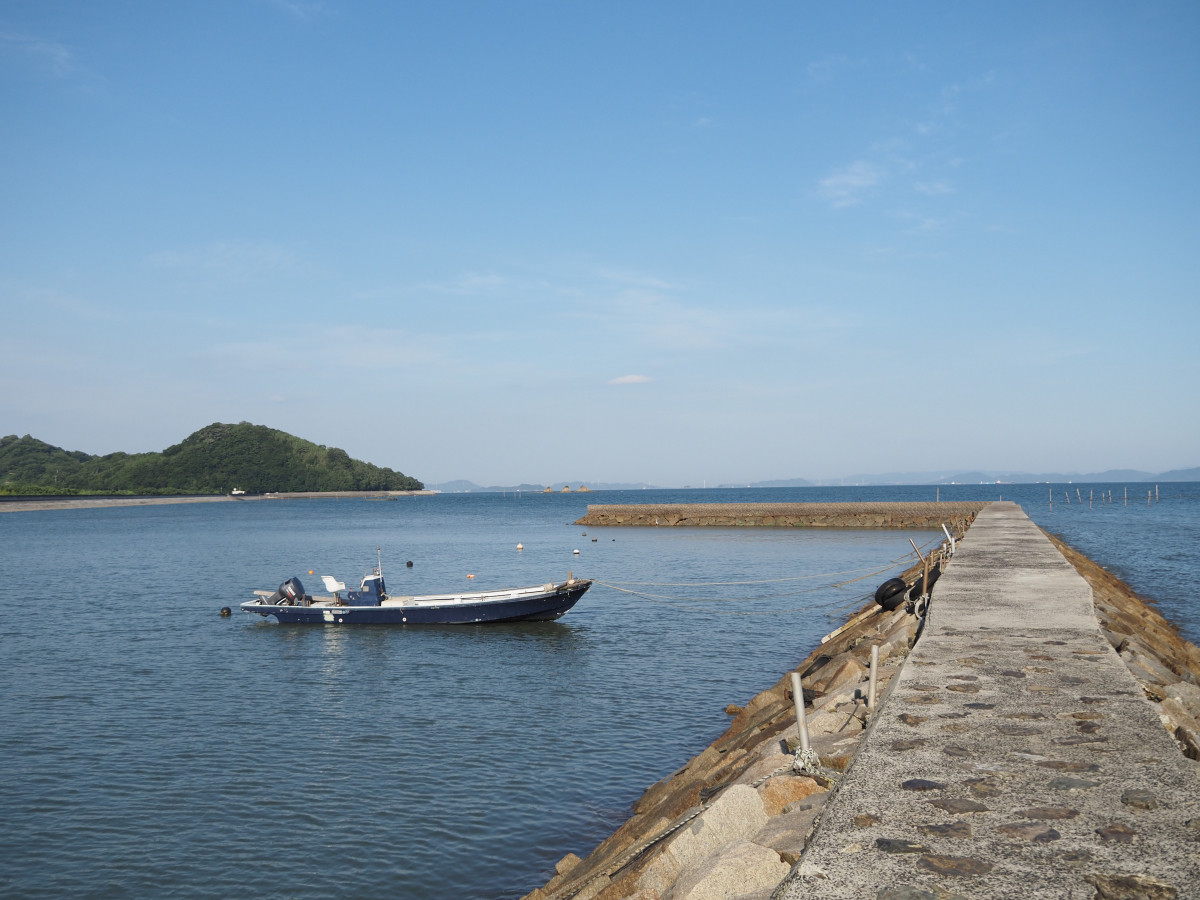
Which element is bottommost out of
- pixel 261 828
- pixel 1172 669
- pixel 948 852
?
pixel 261 828

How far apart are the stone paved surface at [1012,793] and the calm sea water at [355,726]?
6290mm

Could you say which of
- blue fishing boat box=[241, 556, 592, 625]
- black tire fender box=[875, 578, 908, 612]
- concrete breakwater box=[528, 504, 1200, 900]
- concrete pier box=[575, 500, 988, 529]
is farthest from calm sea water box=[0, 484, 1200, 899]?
concrete pier box=[575, 500, 988, 529]

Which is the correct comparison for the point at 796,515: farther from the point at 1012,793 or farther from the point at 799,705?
the point at 1012,793

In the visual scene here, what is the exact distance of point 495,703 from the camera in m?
20.3

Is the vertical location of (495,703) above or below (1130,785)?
below

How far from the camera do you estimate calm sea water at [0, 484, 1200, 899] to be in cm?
1222

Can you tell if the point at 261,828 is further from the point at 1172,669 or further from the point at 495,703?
the point at 1172,669

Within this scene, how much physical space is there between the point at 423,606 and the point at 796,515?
187 feet

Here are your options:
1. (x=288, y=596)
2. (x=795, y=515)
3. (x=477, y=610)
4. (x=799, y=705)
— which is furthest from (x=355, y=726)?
(x=795, y=515)

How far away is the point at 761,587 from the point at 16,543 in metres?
72.5

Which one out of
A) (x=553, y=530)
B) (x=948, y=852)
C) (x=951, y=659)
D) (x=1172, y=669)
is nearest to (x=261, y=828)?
(x=951, y=659)

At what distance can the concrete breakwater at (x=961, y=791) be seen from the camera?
4.80 m

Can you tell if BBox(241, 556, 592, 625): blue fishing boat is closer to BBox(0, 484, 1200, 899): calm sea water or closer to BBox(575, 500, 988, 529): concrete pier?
BBox(0, 484, 1200, 899): calm sea water

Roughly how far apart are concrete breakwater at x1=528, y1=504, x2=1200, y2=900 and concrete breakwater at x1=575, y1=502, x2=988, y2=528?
63.9 metres
